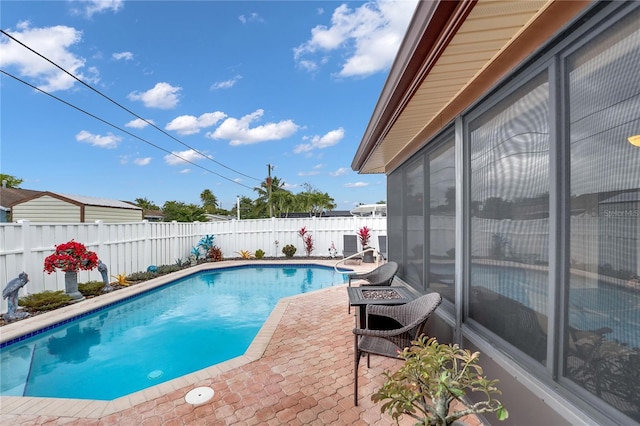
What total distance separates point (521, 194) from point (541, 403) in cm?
133

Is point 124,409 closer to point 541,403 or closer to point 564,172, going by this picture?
point 541,403

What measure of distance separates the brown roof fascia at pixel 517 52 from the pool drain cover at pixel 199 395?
12.3 feet

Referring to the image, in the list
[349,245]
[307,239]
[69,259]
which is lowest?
[349,245]

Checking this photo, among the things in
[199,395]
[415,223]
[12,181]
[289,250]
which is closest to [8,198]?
[12,181]

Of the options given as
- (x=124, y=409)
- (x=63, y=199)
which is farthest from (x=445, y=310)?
(x=63, y=199)

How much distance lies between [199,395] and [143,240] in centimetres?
823

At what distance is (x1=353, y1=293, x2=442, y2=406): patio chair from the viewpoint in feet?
8.62

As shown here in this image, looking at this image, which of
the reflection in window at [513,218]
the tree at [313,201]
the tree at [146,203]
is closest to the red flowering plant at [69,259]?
the reflection in window at [513,218]

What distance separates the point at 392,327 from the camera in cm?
342

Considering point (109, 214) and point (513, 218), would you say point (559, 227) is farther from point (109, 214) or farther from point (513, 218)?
point (109, 214)

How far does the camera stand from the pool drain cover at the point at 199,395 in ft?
9.39

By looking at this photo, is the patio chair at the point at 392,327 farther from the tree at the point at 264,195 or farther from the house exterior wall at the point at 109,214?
the tree at the point at 264,195

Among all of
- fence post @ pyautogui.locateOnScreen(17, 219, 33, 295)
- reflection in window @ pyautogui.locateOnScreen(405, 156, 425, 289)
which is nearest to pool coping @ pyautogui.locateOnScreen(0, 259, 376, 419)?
fence post @ pyautogui.locateOnScreen(17, 219, 33, 295)

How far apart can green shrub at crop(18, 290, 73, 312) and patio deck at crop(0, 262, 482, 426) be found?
3.66 m
